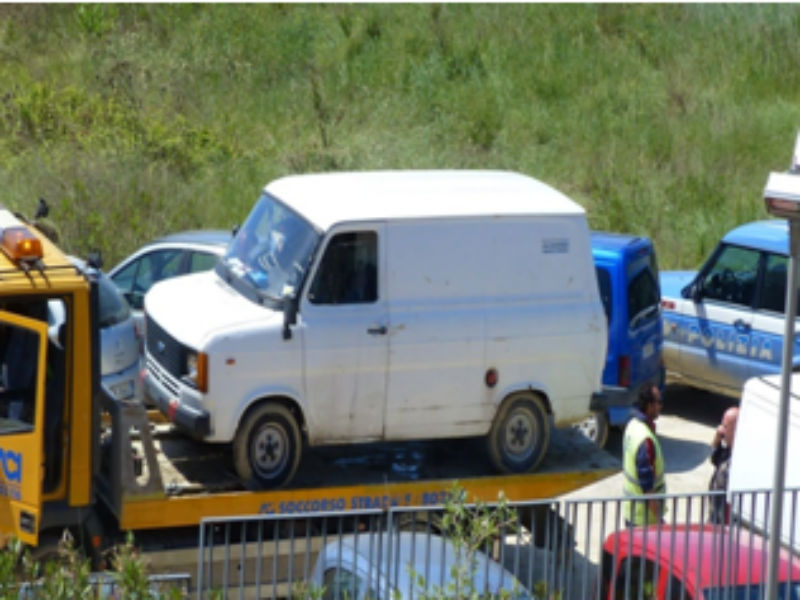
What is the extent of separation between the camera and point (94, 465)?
7625 millimetres

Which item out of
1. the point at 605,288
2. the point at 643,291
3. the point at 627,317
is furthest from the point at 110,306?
the point at 643,291

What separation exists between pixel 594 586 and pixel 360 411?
193 cm

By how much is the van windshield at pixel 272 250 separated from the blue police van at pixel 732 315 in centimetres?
572

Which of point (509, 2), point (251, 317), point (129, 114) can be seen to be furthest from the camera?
point (509, 2)

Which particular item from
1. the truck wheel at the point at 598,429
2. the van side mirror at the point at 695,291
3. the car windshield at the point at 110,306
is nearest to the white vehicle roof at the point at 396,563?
the car windshield at the point at 110,306

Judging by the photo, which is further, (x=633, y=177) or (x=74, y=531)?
(x=633, y=177)

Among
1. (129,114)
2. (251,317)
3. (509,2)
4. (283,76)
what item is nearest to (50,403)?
(251,317)

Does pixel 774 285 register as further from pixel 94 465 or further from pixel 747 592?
pixel 94 465

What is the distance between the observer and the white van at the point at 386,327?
27.6ft

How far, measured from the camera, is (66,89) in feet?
70.2

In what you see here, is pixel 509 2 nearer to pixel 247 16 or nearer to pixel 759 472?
pixel 247 16

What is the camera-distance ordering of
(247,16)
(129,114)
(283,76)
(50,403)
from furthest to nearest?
(247,16) < (283,76) < (129,114) < (50,403)

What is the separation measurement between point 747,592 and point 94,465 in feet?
12.0

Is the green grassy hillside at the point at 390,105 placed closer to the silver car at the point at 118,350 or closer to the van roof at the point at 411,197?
the silver car at the point at 118,350
